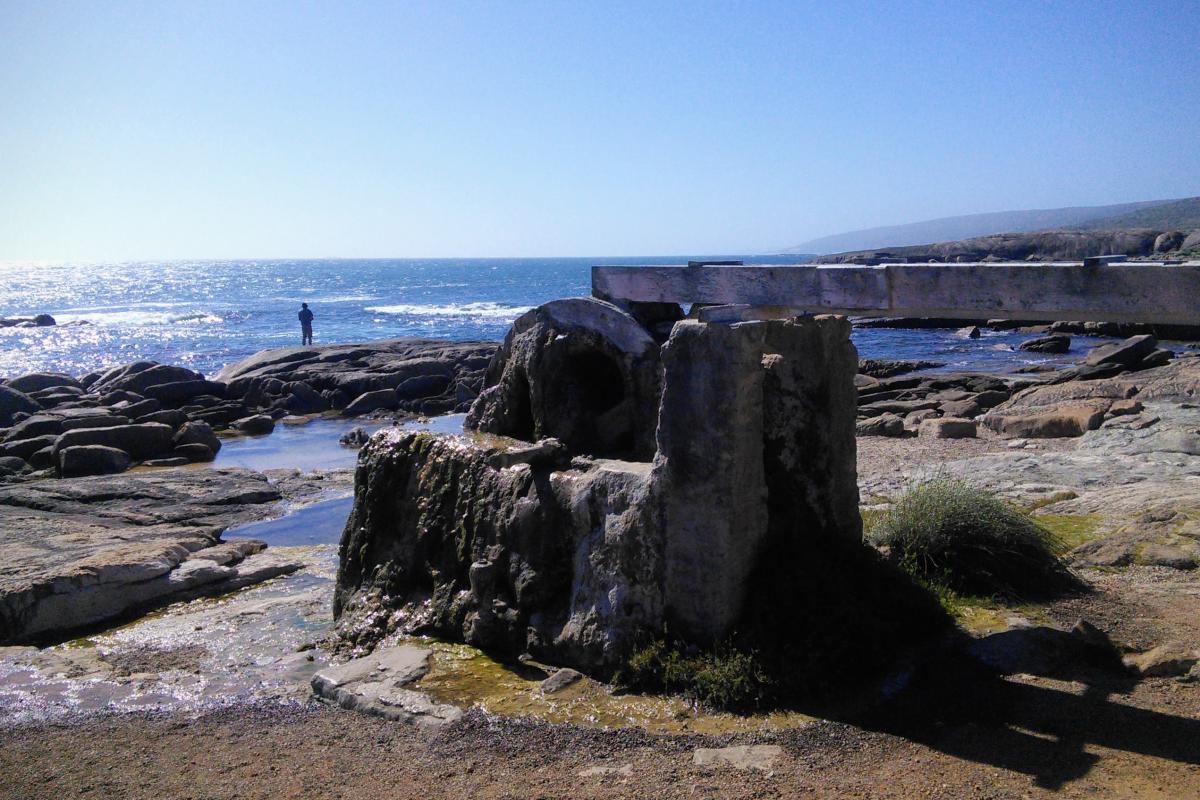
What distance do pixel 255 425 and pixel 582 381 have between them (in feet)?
65.9

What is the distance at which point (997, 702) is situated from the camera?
6094 mm

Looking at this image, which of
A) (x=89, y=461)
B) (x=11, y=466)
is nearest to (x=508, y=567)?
(x=89, y=461)

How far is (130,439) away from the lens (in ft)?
72.6

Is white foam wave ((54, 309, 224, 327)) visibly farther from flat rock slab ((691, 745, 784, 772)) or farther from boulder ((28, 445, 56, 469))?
flat rock slab ((691, 745, 784, 772))

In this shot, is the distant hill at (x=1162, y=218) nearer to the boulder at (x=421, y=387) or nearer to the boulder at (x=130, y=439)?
the boulder at (x=421, y=387)

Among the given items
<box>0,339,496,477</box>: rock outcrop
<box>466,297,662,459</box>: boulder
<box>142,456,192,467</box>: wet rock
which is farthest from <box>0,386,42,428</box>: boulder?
<box>466,297,662,459</box>: boulder

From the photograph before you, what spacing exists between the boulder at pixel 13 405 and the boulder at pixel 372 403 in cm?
834

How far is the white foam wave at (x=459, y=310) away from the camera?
246 feet

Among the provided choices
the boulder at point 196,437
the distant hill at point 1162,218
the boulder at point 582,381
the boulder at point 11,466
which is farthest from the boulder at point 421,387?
the distant hill at point 1162,218

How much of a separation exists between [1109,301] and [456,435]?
5.54 m

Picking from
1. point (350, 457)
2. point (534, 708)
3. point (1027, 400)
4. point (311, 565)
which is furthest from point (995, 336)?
point (534, 708)

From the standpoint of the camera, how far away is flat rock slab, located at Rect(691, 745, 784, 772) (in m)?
5.68

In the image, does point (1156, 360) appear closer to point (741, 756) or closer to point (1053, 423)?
point (1053, 423)

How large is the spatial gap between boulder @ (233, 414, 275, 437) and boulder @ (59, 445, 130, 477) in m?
6.13
